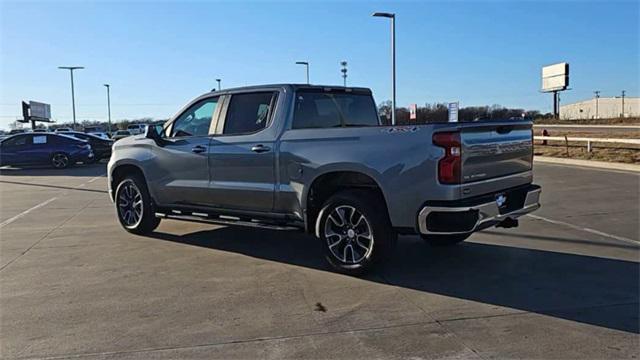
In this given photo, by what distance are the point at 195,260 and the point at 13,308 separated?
6.86ft

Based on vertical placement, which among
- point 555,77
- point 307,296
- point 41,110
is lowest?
point 307,296

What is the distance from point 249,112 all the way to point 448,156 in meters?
2.73

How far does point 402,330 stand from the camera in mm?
4426

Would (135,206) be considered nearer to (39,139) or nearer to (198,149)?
(198,149)

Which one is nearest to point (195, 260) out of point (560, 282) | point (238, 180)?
point (238, 180)

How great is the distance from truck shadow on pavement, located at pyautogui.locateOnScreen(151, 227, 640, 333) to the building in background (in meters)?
99.3

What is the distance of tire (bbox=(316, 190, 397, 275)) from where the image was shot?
5695mm

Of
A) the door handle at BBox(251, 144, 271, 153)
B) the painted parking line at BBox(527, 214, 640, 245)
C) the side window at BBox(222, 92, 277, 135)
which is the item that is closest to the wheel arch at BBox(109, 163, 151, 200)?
the side window at BBox(222, 92, 277, 135)

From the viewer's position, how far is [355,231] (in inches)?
233

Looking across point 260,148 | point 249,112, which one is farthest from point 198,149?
point 260,148

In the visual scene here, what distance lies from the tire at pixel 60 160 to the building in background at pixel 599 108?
90.7 m

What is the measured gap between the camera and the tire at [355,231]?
570 centimetres

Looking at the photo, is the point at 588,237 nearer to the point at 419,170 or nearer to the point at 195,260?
the point at 419,170

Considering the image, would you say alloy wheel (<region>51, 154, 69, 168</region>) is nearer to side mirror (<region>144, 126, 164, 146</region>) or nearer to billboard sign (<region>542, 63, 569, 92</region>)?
side mirror (<region>144, 126, 164, 146</region>)
